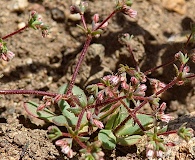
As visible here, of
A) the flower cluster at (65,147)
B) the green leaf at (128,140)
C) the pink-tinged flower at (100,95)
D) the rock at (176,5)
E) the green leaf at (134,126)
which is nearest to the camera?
the flower cluster at (65,147)

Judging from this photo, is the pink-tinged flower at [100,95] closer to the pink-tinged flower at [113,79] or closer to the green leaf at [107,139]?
the pink-tinged flower at [113,79]

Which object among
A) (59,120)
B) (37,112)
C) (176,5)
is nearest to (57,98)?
(59,120)

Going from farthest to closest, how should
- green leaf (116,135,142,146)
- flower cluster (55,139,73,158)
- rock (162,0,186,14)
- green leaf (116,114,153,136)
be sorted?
1. rock (162,0,186,14)
2. green leaf (116,114,153,136)
3. green leaf (116,135,142,146)
4. flower cluster (55,139,73,158)

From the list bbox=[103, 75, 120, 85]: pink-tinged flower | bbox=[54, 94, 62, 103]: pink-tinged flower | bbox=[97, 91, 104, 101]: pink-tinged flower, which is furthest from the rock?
bbox=[54, 94, 62, 103]: pink-tinged flower

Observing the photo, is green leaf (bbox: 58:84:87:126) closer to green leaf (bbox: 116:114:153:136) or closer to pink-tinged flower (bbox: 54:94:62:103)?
pink-tinged flower (bbox: 54:94:62:103)

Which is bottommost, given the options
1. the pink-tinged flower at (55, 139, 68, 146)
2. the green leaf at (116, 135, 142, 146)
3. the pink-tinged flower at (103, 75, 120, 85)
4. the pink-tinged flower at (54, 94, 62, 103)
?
the green leaf at (116, 135, 142, 146)

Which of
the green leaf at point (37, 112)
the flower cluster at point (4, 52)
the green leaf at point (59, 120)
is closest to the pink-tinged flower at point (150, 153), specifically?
the green leaf at point (59, 120)
